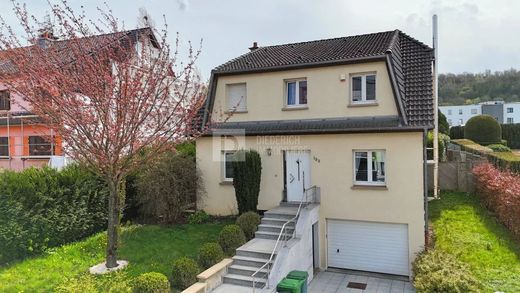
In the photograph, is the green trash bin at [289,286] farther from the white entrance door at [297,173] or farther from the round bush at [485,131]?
the round bush at [485,131]

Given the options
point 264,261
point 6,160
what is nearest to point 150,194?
point 264,261

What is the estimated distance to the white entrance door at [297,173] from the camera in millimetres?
14789

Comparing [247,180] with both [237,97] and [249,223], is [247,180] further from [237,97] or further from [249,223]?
[237,97]

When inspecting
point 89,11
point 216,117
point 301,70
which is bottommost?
point 216,117

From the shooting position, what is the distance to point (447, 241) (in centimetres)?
1354

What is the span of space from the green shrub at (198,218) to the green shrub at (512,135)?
156 ft

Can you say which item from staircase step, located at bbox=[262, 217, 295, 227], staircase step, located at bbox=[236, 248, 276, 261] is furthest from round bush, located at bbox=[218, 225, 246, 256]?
staircase step, located at bbox=[262, 217, 295, 227]

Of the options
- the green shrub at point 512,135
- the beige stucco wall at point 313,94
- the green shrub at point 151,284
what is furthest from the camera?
the green shrub at point 512,135

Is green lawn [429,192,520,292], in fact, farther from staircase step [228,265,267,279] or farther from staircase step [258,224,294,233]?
staircase step [228,265,267,279]

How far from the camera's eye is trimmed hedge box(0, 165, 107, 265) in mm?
11531

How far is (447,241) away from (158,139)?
11033 millimetres

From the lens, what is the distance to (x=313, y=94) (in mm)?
14945

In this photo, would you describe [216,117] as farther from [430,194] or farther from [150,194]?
[430,194]

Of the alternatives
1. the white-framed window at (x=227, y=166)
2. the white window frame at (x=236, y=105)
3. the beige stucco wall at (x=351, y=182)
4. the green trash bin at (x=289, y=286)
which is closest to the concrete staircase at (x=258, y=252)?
the green trash bin at (x=289, y=286)
